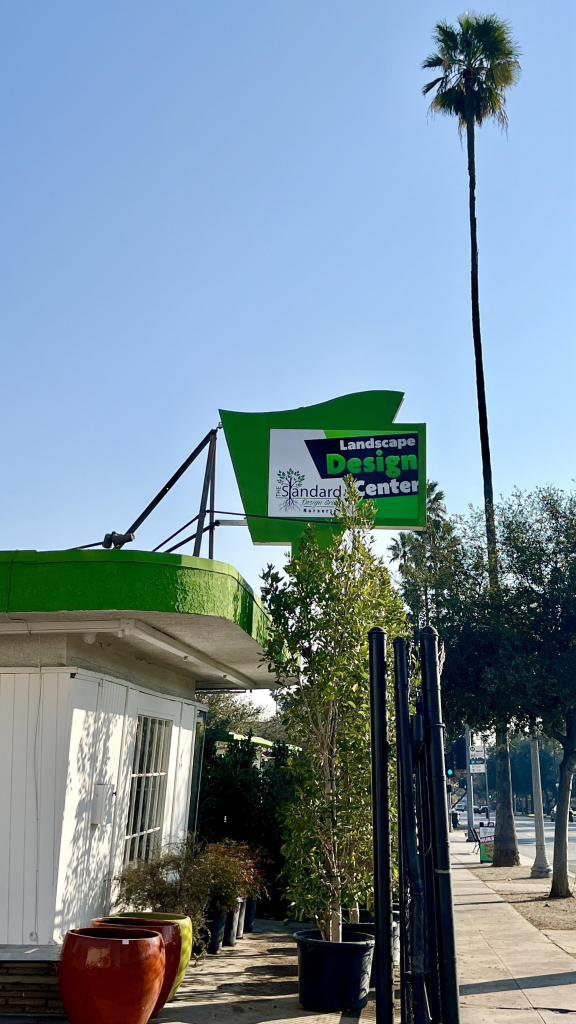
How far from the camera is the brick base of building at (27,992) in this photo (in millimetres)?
6797

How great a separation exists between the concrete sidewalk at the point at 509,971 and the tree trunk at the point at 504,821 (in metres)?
8.56

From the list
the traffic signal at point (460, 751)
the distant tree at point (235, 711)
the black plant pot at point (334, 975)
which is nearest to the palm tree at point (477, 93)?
the distant tree at point (235, 711)

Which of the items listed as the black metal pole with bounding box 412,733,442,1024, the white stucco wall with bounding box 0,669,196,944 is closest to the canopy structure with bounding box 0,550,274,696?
the white stucco wall with bounding box 0,669,196,944

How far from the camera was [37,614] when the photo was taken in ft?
22.7

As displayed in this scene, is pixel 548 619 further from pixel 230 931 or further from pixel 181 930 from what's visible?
pixel 181 930

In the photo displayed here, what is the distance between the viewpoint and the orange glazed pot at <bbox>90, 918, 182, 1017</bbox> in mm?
6984

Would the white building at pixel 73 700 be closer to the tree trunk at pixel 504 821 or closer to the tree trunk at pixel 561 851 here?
the tree trunk at pixel 561 851

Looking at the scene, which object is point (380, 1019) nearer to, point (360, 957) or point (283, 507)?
point (360, 957)

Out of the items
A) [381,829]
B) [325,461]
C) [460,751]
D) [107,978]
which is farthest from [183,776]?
[460,751]

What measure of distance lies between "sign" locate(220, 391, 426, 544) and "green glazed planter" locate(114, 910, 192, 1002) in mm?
5091

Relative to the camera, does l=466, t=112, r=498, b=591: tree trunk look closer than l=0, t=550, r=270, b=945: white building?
No

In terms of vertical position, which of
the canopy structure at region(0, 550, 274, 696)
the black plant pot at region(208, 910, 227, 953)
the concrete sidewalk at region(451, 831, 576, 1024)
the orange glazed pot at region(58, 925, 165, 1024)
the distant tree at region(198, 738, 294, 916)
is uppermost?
the canopy structure at region(0, 550, 274, 696)

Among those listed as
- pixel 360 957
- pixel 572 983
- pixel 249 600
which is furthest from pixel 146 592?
pixel 572 983

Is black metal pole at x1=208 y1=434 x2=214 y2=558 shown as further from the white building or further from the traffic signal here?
the traffic signal
